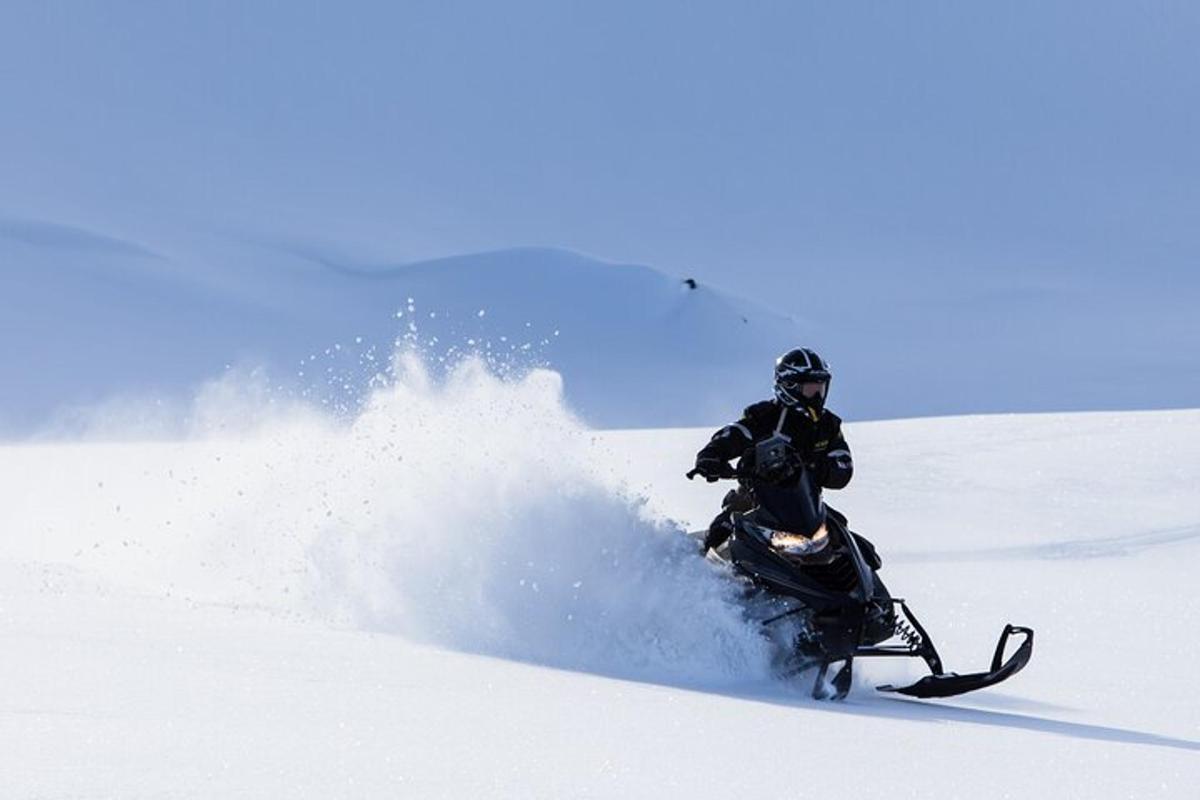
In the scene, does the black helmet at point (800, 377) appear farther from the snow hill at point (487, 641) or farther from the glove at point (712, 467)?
the snow hill at point (487, 641)

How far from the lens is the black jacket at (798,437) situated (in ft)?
31.1

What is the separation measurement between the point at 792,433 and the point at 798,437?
41 mm

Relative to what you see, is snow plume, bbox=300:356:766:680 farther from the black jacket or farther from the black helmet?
the black helmet

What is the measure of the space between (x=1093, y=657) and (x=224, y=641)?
6109mm

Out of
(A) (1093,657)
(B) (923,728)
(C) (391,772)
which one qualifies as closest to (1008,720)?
(B) (923,728)

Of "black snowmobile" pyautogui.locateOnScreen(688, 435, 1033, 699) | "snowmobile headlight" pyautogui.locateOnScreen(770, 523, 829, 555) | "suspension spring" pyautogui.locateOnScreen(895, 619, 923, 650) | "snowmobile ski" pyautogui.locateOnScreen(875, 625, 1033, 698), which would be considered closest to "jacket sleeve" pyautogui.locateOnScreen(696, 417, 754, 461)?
"black snowmobile" pyautogui.locateOnScreen(688, 435, 1033, 699)

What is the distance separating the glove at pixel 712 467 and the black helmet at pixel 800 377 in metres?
0.54

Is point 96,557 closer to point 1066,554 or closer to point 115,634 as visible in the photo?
point 115,634

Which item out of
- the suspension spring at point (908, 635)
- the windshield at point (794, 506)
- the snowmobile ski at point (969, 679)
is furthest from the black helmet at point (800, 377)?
the snowmobile ski at point (969, 679)

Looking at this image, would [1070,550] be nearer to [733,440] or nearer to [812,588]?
[733,440]

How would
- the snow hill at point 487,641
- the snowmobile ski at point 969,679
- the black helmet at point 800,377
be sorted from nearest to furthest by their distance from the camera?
1. the snow hill at point 487,641
2. the snowmobile ski at point 969,679
3. the black helmet at point 800,377

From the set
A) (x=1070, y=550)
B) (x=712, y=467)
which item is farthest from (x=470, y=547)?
(x=1070, y=550)

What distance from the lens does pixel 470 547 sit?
965cm

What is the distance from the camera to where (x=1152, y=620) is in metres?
12.8
